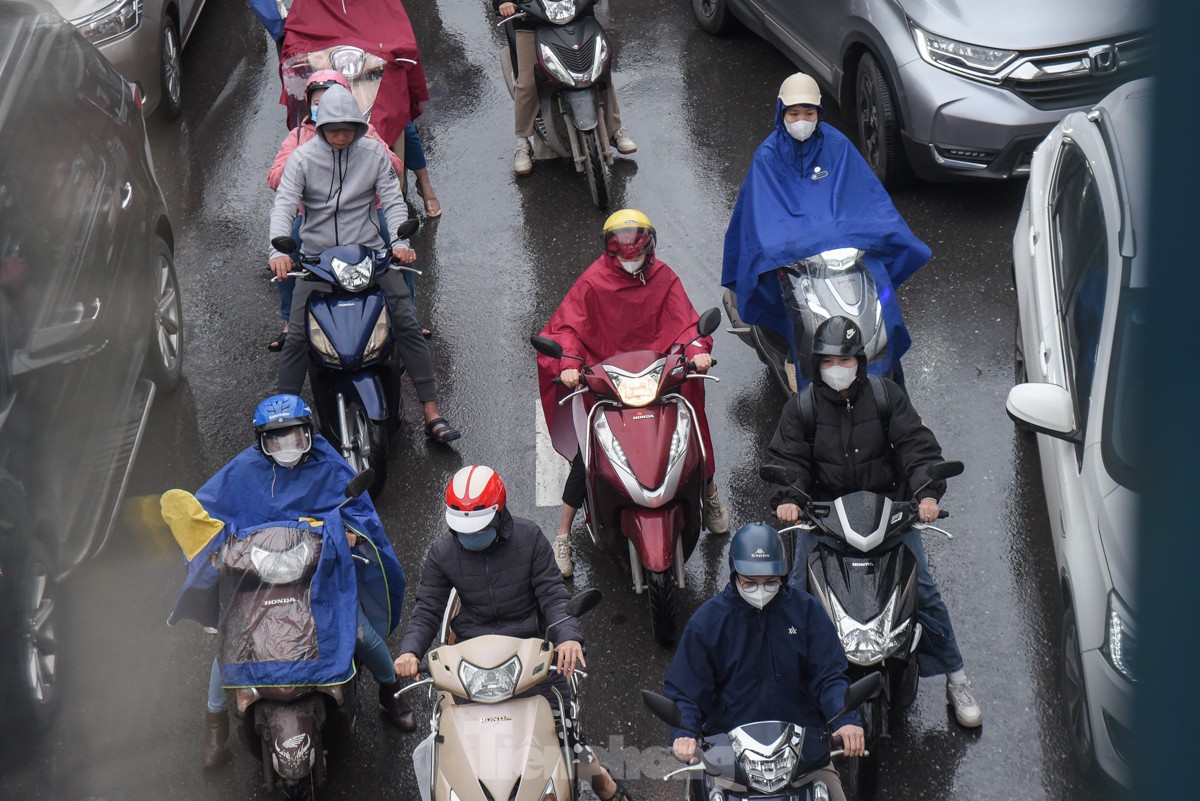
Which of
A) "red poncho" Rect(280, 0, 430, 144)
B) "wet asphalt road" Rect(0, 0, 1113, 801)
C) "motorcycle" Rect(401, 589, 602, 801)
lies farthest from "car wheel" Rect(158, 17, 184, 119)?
"motorcycle" Rect(401, 589, 602, 801)

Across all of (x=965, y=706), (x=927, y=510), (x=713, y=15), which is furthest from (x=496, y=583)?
(x=713, y=15)

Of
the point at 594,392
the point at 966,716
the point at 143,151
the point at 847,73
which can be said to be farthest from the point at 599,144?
the point at 966,716

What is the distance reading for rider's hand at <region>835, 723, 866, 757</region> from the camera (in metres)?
4.82

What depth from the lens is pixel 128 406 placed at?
777 cm

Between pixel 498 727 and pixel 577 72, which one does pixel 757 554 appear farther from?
pixel 577 72

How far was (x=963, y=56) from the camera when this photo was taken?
907 centimetres

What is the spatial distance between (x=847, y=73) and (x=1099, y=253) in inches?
184

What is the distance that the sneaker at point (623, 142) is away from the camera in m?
10.8

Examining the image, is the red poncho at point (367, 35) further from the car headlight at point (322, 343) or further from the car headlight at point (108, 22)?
the car headlight at point (322, 343)

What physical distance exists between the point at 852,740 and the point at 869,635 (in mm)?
680

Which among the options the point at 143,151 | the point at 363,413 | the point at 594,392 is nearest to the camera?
the point at 594,392

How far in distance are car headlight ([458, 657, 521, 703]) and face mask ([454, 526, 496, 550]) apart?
542 mm

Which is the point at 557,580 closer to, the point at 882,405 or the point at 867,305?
the point at 882,405

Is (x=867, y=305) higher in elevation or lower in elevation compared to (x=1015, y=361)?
higher
